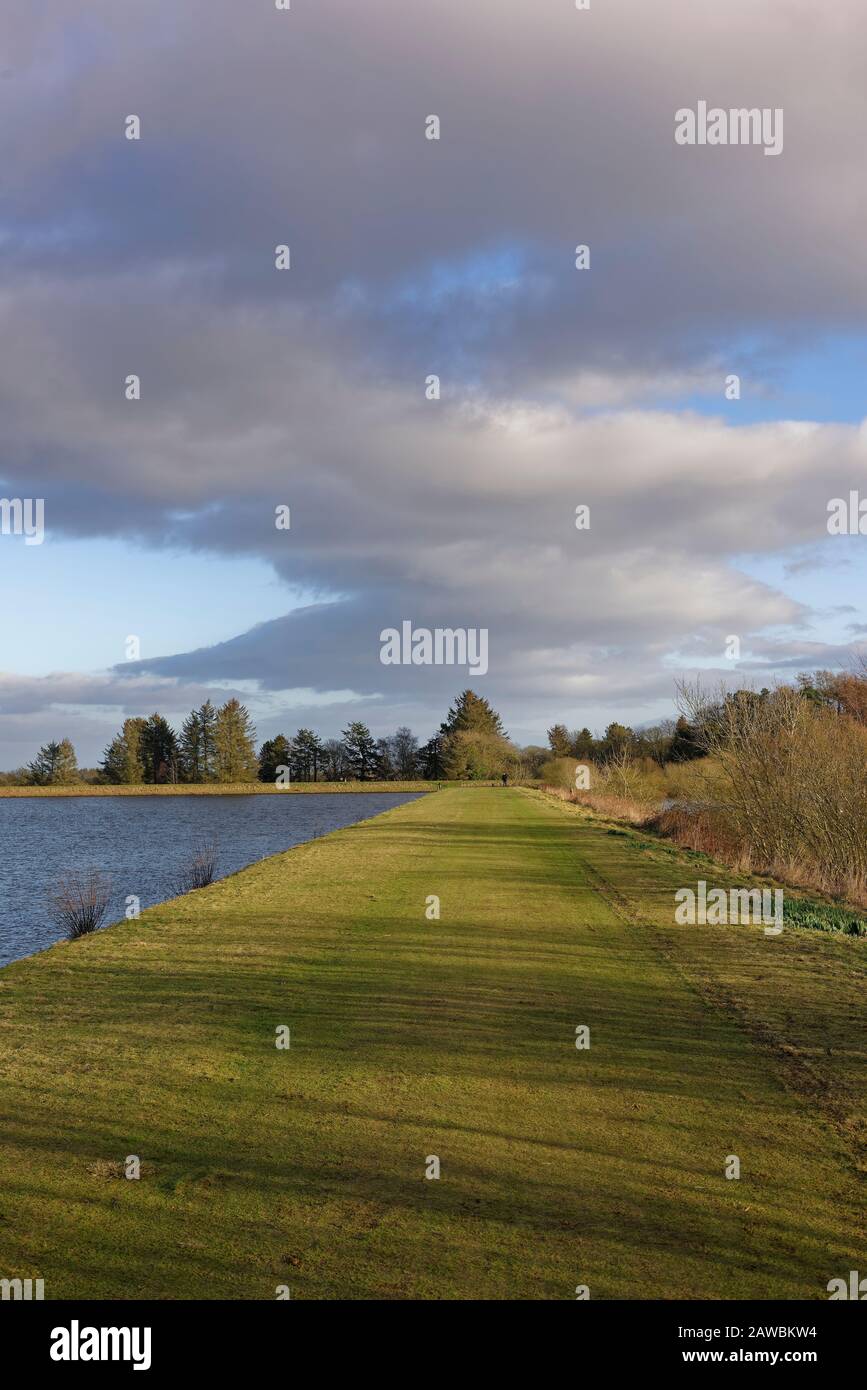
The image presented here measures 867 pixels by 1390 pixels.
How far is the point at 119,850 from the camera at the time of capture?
31969 millimetres

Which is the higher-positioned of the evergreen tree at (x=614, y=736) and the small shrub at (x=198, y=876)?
the evergreen tree at (x=614, y=736)

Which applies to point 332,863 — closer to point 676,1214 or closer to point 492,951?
point 492,951

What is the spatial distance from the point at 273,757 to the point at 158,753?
1384 cm

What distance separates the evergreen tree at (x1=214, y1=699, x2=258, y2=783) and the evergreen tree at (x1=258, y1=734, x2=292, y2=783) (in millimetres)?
4047

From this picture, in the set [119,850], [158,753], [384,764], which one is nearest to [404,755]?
[384,764]

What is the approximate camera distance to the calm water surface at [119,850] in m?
19.0

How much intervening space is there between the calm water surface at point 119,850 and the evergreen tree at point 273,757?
5804 cm

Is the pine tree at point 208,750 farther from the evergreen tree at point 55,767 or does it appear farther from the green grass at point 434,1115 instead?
the green grass at point 434,1115
